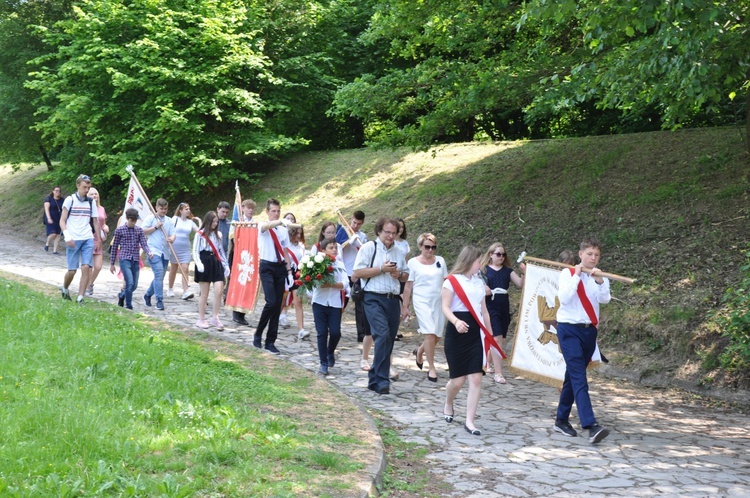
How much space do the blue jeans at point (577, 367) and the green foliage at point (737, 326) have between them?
7.76ft

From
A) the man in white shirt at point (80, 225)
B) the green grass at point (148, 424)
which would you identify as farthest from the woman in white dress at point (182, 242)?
the green grass at point (148, 424)

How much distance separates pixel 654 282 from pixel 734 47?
405 cm

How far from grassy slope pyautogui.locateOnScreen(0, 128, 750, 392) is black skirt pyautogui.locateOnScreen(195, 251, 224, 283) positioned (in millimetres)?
5143

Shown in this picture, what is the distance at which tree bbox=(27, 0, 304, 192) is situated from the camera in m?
23.5

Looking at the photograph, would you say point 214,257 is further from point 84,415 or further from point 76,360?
point 84,415

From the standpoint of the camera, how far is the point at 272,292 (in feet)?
37.9

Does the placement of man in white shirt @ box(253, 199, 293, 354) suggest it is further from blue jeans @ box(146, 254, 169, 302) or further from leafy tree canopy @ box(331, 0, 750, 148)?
leafy tree canopy @ box(331, 0, 750, 148)

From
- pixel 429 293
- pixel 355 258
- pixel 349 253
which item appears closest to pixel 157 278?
pixel 349 253

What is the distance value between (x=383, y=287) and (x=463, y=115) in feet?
20.0

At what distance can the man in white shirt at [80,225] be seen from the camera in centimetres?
1275

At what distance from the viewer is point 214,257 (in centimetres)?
1319

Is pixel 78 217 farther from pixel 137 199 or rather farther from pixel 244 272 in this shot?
pixel 137 199

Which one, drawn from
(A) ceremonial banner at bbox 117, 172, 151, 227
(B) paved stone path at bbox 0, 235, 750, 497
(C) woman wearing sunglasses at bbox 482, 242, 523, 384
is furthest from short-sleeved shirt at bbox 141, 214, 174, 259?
(C) woman wearing sunglasses at bbox 482, 242, 523, 384

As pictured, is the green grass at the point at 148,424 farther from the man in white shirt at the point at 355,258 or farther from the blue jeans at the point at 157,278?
the blue jeans at the point at 157,278
